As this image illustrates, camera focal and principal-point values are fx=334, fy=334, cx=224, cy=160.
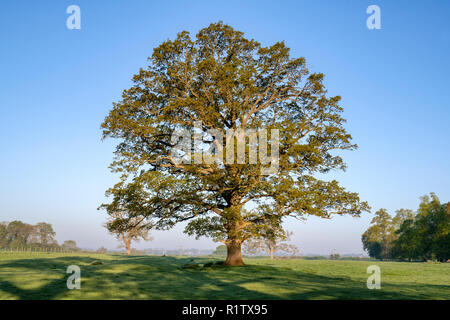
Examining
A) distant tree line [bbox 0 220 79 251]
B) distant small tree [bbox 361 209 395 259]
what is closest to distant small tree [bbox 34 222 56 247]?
distant tree line [bbox 0 220 79 251]

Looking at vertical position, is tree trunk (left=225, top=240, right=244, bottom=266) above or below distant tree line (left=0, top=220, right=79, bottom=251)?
above

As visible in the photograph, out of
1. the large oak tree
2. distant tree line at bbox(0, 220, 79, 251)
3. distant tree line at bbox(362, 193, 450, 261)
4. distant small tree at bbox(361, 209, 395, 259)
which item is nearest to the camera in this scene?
the large oak tree

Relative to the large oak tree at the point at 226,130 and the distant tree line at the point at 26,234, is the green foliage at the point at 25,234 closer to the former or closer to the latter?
the distant tree line at the point at 26,234

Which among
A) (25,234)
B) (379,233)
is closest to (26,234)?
(25,234)

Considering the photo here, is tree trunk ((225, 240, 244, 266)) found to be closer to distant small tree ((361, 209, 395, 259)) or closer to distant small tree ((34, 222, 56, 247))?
distant small tree ((361, 209, 395, 259))

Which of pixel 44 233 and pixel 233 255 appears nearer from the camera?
pixel 233 255

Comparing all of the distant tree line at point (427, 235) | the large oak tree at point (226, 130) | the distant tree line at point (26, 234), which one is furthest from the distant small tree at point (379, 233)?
the distant tree line at point (26, 234)

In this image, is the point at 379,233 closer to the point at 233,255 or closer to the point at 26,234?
the point at 233,255

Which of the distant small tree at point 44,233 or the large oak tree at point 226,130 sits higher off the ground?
the large oak tree at point 226,130

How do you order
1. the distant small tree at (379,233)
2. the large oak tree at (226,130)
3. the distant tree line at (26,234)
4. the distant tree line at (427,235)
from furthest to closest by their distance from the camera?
the distant tree line at (26,234) → the distant small tree at (379,233) → the distant tree line at (427,235) → the large oak tree at (226,130)

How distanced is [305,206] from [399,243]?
66.0 meters

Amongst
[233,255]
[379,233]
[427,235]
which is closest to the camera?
[233,255]

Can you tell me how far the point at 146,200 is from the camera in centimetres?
2733
